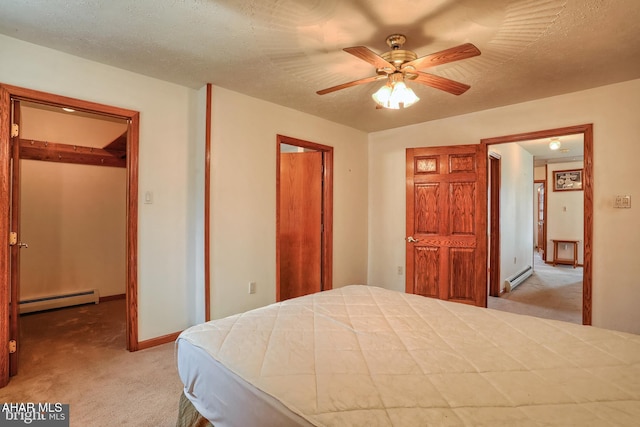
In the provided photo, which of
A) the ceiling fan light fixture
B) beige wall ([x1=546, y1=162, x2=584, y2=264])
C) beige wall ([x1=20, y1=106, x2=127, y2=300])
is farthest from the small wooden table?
beige wall ([x1=20, y1=106, x2=127, y2=300])

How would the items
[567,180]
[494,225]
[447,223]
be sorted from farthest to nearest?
[567,180] < [494,225] < [447,223]

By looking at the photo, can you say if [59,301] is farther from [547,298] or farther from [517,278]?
[517,278]

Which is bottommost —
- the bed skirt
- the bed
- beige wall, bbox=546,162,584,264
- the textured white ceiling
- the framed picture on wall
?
the bed skirt

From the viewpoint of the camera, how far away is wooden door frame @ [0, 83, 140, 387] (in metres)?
2.12

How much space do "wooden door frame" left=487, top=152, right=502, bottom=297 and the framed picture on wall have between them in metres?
3.84

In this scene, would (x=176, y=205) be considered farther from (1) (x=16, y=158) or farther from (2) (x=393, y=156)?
(2) (x=393, y=156)

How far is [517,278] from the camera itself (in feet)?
17.4

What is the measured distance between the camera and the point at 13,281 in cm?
224

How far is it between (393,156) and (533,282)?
11.8 ft

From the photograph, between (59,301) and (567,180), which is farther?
(567,180)

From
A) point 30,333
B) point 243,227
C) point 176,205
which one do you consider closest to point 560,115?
point 243,227

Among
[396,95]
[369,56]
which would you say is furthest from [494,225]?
[369,56]

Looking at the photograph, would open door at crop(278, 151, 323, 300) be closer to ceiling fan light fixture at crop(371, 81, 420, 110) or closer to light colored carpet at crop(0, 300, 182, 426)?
light colored carpet at crop(0, 300, 182, 426)

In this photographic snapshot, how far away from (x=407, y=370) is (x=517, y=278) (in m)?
5.16
